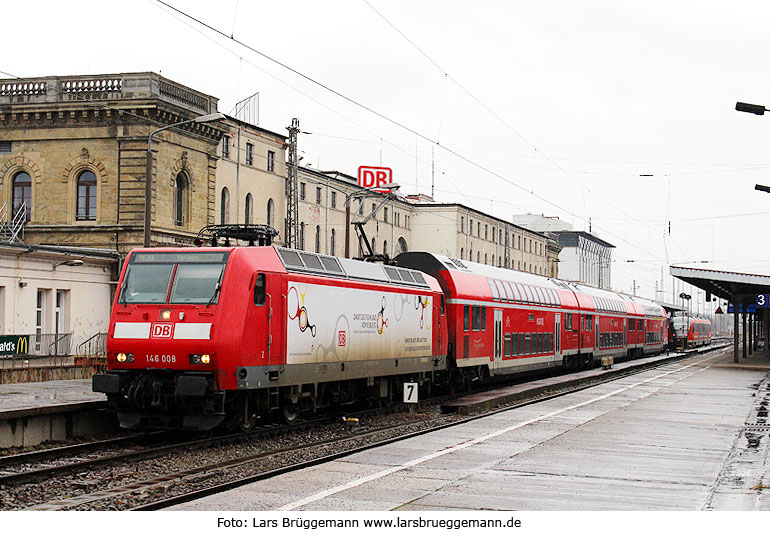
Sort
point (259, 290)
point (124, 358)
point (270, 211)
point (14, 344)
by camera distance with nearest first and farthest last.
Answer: point (124, 358), point (259, 290), point (14, 344), point (270, 211)

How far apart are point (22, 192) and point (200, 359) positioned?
106ft

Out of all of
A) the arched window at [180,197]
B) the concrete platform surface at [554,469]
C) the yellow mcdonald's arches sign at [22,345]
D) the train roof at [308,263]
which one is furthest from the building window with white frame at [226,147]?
the concrete platform surface at [554,469]

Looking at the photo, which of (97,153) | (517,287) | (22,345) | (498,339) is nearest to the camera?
(498,339)

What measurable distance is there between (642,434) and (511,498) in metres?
7.65

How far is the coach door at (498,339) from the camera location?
30.3 meters

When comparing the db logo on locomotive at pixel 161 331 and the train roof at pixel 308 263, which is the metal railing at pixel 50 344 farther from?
the db logo on locomotive at pixel 161 331

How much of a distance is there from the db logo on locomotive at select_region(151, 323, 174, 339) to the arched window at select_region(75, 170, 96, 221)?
28863 mm

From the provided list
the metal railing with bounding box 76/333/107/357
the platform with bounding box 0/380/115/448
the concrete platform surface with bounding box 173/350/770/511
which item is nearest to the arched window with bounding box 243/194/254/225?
the metal railing with bounding box 76/333/107/357

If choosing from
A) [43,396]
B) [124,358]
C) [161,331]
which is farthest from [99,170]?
[161,331]

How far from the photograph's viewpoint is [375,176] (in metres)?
69.9

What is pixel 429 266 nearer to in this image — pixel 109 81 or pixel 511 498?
pixel 511 498

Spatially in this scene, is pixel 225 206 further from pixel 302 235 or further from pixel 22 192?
pixel 302 235

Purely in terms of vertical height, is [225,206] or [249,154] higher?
[249,154]

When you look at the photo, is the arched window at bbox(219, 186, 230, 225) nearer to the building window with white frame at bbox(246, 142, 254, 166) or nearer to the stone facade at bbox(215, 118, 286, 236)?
the stone facade at bbox(215, 118, 286, 236)
